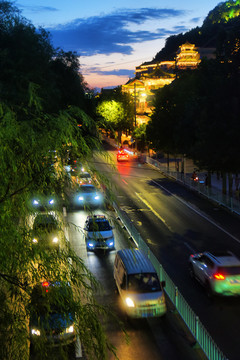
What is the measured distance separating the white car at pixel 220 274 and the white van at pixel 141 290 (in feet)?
7.68

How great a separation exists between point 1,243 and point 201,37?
196141 mm

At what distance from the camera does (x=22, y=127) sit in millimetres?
5758

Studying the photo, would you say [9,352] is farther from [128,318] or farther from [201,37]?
[201,37]

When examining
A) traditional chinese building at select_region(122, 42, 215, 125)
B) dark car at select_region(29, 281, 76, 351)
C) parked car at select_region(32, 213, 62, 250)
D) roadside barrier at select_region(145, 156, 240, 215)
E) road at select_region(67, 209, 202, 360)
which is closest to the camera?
dark car at select_region(29, 281, 76, 351)

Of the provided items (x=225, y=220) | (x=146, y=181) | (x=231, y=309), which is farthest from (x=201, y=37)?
(x=231, y=309)

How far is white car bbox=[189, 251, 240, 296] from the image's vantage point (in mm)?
14625

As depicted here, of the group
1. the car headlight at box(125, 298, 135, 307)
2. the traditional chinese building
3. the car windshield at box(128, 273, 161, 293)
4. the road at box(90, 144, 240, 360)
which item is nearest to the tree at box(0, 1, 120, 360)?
the road at box(90, 144, 240, 360)

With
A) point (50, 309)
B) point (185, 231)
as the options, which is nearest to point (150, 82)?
point (185, 231)

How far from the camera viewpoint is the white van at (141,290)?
13.2 m

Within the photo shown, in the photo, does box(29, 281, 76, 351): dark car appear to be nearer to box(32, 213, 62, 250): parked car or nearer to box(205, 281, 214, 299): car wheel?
box(32, 213, 62, 250): parked car

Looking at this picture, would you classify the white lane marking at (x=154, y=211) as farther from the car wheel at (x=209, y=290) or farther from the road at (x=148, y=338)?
the road at (x=148, y=338)

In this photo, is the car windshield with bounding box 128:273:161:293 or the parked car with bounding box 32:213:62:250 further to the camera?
the car windshield with bounding box 128:273:161:293

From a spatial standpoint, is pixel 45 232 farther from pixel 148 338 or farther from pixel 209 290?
pixel 209 290

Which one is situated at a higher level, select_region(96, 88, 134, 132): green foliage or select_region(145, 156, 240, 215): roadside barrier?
select_region(96, 88, 134, 132): green foliage
